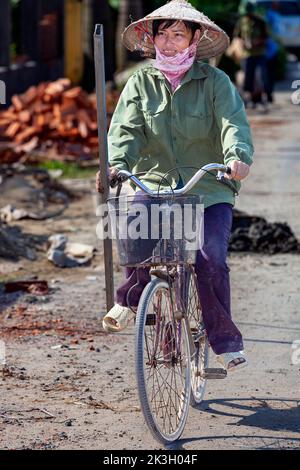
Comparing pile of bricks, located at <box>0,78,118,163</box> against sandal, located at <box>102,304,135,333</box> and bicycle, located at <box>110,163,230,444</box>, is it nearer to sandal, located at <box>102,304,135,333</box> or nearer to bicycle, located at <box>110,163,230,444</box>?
sandal, located at <box>102,304,135,333</box>

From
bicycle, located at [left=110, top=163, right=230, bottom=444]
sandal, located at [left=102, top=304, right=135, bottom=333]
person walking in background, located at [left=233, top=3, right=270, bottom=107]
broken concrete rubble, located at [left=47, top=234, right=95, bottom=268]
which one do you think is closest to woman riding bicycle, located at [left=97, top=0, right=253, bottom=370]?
sandal, located at [left=102, top=304, right=135, bottom=333]

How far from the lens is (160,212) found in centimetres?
520

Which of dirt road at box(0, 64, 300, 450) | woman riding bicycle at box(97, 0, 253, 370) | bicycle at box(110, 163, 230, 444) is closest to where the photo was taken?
bicycle at box(110, 163, 230, 444)

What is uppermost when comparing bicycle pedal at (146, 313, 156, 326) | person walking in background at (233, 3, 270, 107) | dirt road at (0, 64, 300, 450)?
bicycle pedal at (146, 313, 156, 326)

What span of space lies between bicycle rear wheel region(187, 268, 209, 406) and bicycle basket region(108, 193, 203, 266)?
0.54m

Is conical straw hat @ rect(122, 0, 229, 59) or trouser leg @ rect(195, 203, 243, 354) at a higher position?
conical straw hat @ rect(122, 0, 229, 59)

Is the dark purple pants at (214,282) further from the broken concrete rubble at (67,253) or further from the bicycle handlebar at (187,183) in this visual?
the broken concrete rubble at (67,253)

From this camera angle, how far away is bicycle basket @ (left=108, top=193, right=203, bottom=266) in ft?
17.0

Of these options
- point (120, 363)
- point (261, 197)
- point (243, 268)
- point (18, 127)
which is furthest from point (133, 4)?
point (120, 363)

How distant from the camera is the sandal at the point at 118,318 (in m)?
5.71

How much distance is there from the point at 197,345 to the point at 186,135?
1.01 meters

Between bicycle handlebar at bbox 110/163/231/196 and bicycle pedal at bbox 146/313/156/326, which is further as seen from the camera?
bicycle pedal at bbox 146/313/156/326

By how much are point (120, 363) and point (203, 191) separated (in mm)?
1424
